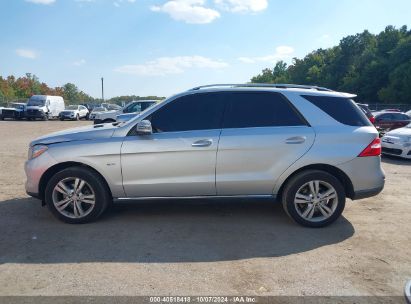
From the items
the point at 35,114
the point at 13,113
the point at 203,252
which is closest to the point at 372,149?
the point at 203,252

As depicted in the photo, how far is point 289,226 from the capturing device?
16.5ft

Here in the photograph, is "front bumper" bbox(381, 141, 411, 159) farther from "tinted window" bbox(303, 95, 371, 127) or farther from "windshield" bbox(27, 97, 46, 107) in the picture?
"windshield" bbox(27, 97, 46, 107)

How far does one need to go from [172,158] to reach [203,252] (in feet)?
4.35

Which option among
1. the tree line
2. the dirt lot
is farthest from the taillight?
the tree line

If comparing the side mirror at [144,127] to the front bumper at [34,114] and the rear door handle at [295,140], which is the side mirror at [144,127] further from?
the front bumper at [34,114]

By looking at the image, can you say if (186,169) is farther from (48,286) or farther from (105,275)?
(48,286)

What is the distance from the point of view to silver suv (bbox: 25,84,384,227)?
16.0 feet

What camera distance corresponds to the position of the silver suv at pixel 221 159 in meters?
4.89

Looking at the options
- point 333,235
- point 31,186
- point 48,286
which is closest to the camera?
point 48,286

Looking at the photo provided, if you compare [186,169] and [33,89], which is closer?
[186,169]

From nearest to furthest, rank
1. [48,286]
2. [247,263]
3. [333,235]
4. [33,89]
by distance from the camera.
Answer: [48,286], [247,263], [333,235], [33,89]

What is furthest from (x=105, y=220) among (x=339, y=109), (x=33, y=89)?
(x=33, y=89)

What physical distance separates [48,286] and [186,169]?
2.14m

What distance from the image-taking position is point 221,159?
193 inches
